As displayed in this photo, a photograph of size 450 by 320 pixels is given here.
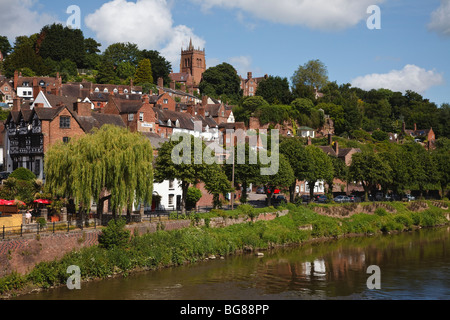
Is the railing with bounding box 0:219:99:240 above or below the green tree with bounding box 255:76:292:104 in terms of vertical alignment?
below

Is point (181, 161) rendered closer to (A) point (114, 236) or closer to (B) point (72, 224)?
(A) point (114, 236)

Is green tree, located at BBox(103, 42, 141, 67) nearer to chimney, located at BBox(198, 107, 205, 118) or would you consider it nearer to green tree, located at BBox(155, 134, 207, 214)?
chimney, located at BBox(198, 107, 205, 118)

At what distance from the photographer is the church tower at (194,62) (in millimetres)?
171250

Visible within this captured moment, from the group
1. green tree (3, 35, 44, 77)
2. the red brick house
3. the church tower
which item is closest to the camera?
the red brick house

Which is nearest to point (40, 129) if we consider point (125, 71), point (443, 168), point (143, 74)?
point (443, 168)

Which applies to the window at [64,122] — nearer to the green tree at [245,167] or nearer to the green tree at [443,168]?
the green tree at [245,167]

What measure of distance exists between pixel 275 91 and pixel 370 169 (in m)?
54.5

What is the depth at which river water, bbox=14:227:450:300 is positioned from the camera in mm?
32562

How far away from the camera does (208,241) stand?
44312 millimetres

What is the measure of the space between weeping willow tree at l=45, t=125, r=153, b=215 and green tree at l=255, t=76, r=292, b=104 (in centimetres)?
8303

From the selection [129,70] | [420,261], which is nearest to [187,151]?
[420,261]

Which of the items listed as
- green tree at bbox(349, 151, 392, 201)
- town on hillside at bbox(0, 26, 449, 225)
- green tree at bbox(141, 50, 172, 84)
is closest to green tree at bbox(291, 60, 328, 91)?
town on hillside at bbox(0, 26, 449, 225)

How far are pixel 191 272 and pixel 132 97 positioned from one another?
69.3 metres
